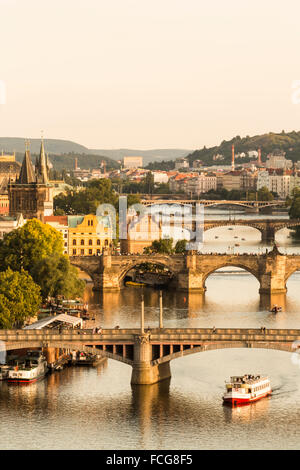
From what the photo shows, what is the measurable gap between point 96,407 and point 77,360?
6.84 m

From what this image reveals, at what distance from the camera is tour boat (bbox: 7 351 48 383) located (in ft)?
154

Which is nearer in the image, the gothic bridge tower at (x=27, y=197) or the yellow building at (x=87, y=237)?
the gothic bridge tower at (x=27, y=197)

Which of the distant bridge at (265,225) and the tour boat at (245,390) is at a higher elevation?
the distant bridge at (265,225)

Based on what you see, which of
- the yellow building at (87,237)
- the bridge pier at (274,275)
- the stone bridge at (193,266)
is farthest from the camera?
the yellow building at (87,237)

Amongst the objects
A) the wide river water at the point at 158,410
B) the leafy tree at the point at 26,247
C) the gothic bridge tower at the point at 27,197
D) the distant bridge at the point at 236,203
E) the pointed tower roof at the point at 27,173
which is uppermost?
the pointed tower roof at the point at 27,173

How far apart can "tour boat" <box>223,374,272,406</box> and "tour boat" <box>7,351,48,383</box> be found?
21.9 feet

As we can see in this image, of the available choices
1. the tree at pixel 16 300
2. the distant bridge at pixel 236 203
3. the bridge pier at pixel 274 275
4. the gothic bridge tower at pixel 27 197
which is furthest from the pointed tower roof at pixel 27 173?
the distant bridge at pixel 236 203

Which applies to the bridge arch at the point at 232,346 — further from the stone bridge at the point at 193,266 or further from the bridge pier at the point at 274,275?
the bridge pier at the point at 274,275

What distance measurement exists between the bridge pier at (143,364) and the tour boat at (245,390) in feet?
8.41

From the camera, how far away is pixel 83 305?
2576 inches

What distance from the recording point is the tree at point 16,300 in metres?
52.4

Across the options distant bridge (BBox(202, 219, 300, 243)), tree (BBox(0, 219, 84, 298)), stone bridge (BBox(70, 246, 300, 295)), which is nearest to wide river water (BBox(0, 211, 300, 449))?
tree (BBox(0, 219, 84, 298))

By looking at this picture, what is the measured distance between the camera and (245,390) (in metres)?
44.6

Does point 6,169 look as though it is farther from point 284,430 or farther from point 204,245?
point 284,430
